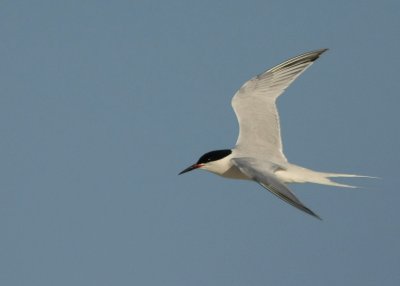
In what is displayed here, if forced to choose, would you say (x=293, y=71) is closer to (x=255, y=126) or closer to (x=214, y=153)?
(x=255, y=126)

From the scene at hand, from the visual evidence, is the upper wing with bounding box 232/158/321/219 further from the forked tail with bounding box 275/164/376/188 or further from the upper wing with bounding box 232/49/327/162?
the upper wing with bounding box 232/49/327/162

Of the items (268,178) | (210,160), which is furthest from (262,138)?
(268,178)

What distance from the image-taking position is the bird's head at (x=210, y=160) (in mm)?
10938

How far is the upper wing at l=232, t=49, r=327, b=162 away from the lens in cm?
1152

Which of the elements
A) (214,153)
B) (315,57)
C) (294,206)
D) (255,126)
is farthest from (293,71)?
(294,206)

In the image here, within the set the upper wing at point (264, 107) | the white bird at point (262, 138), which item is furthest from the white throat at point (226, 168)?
the upper wing at point (264, 107)

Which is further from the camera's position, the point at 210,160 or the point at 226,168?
the point at 210,160

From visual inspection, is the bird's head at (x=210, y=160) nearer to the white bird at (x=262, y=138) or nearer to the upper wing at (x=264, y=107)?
the white bird at (x=262, y=138)

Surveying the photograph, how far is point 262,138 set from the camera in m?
11.7

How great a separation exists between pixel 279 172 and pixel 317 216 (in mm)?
3820

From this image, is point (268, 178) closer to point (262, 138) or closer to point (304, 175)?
point (304, 175)

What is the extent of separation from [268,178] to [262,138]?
3101 millimetres

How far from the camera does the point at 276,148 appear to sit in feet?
37.8

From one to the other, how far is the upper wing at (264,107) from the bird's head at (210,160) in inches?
16.0
